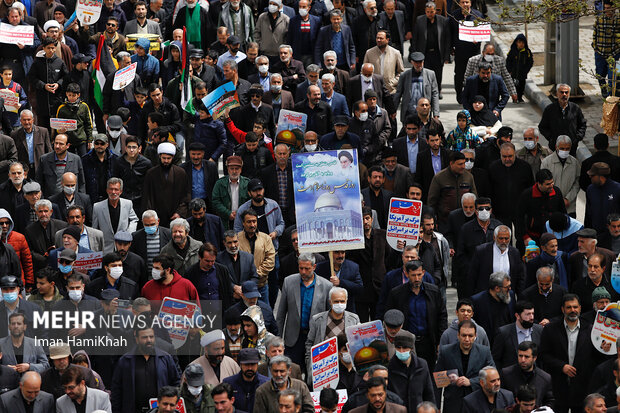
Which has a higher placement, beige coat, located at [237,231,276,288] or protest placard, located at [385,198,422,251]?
protest placard, located at [385,198,422,251]

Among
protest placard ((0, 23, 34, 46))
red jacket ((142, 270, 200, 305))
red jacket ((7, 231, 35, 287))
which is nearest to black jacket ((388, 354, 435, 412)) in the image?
red jacket ((142, 270, 200, 305))

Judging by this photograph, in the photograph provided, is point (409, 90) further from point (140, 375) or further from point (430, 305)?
point (140, 375)

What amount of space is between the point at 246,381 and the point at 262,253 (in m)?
3.18

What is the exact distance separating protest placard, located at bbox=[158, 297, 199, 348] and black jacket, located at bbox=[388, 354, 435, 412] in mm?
2394

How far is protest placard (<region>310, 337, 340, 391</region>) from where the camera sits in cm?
1484

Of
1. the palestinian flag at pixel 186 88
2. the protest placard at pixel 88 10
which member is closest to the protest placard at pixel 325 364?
the palestinian flag at pixel 186 88

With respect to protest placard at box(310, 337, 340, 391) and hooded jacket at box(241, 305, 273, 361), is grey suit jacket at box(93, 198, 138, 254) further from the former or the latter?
protest placard at box(310, 337, 340, 391)

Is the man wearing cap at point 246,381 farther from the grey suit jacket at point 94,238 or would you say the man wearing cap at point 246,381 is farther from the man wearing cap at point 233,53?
the man wearing cap at point 233,53

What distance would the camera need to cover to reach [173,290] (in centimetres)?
1652

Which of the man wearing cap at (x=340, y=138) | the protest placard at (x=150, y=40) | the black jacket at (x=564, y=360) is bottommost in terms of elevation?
the black jacket at (x=564, y=360)

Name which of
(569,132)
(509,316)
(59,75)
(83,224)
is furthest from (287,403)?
(59,75)

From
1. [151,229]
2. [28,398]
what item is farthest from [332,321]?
[28,398]

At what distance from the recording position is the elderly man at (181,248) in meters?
17.4

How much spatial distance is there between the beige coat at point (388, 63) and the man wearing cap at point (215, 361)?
888cm
